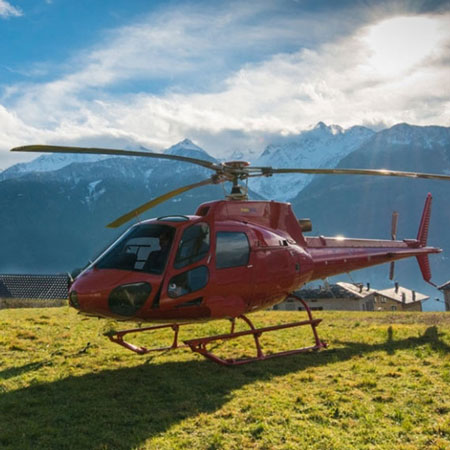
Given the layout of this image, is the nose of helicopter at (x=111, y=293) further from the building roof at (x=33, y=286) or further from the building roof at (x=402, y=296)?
the building roof at (x=402, y=296)

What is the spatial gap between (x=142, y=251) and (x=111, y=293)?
120 centimetres

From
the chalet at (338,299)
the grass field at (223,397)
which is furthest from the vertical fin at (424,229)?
the chalet at (338,299)

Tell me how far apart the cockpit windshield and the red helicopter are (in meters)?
0.02

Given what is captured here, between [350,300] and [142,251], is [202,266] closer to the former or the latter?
[142,251]

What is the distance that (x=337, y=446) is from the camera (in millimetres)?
6547

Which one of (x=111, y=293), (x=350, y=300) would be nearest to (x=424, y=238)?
(x=111, y=293)

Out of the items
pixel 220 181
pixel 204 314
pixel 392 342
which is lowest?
pixel 392 342

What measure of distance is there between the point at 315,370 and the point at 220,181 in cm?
545

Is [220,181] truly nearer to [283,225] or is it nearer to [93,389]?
[283,225]

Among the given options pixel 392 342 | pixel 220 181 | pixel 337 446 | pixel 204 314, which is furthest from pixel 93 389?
pixel 392 342

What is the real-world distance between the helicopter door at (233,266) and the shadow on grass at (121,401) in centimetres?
174

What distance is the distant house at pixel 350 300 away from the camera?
226 ft

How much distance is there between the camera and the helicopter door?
11188 mm

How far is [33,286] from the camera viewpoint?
63906 mm
